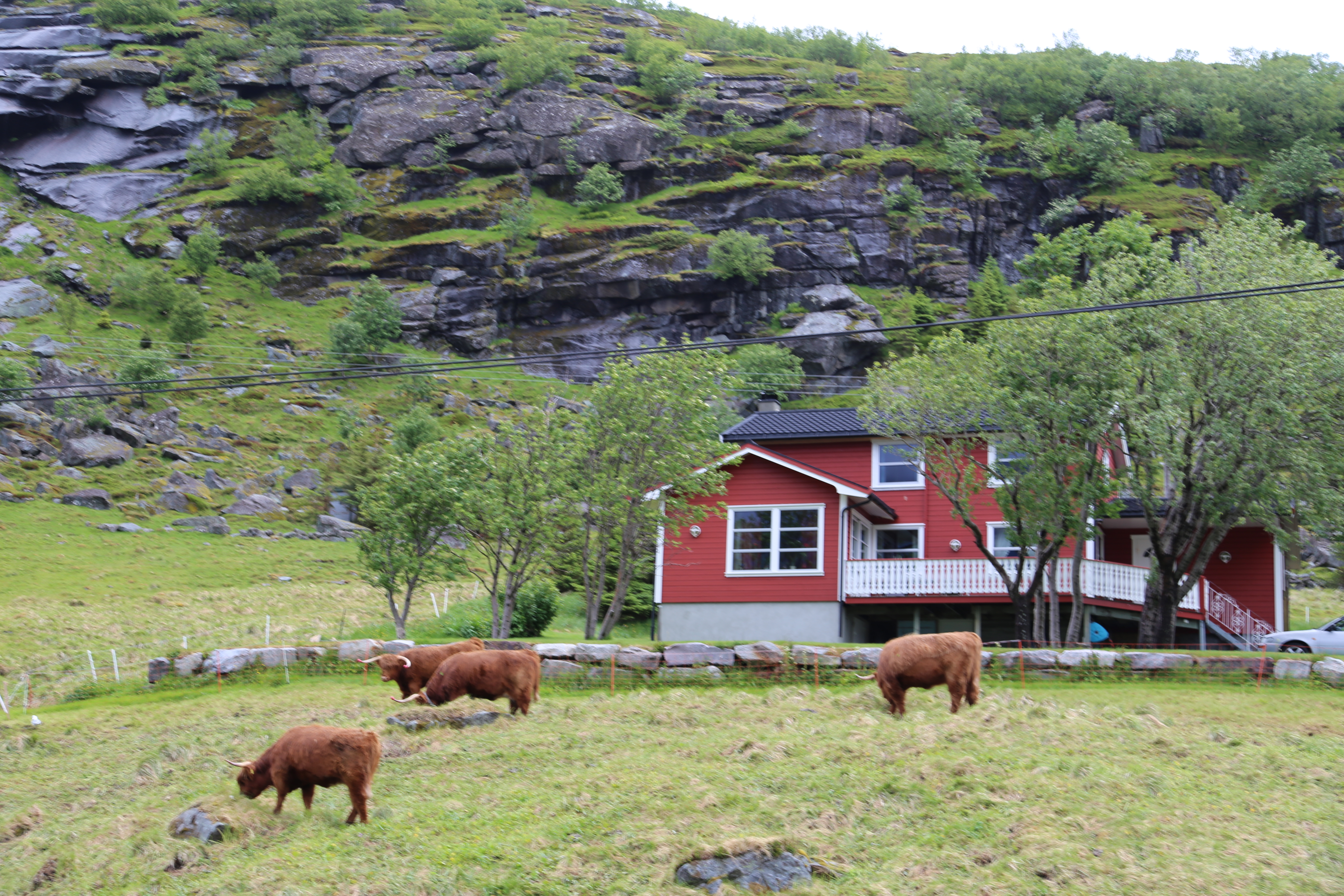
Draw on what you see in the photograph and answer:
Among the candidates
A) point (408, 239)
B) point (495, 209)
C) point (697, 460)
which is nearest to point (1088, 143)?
point (495, 209)

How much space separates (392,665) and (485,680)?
213 centimetres

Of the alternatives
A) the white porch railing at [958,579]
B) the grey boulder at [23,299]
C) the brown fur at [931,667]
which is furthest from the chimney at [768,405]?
the grey boulder at [23,299]

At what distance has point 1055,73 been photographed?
440 feet

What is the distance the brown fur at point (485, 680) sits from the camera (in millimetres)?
18422

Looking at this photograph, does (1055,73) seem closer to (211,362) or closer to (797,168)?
(797,168)

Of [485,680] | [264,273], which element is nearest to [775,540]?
[485,680]

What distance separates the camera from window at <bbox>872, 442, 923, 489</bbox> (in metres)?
34.1

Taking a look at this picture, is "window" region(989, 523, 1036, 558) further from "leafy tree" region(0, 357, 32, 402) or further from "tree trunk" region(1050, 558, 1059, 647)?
"leafy tree" region(0, 357, 32, 402)

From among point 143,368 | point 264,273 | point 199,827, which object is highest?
point 264,273

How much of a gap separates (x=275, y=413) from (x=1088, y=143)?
3426 inches

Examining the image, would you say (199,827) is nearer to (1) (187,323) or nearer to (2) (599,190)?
(1) (187,323)

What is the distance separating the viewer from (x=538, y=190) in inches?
4771

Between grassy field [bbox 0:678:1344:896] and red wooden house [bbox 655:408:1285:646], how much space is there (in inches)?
469

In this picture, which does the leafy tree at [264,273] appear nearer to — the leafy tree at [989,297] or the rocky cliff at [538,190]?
the rocky cliff at [538,190]
